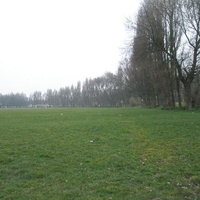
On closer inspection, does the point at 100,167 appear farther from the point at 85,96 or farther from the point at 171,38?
the point at 85,96

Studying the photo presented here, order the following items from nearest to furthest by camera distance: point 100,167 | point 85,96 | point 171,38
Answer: point 100,167, point 171,38, point 85,96

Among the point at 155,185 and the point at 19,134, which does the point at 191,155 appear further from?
the point at 19,134

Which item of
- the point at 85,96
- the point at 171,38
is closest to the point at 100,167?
the point at 171,38

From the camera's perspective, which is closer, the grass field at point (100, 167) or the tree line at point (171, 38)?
the grass field at point (100, 167)

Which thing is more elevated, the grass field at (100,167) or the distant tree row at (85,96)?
the distant tree row at (85,96)

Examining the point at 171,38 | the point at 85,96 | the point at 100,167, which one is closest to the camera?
the point at 100,167

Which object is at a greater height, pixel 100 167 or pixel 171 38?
pixel 171 38

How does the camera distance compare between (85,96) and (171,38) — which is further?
(85,96)

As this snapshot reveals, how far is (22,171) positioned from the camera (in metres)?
8.38

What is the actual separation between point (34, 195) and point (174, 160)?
5.40m

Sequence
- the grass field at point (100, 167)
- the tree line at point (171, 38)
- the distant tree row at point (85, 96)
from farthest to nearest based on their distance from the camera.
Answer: the distant tree row at point (85, 96) < the tree line at point (171, 38) < the grass field at point (100, 167)

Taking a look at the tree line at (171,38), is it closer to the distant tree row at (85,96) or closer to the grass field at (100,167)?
the grass field at (100,167)

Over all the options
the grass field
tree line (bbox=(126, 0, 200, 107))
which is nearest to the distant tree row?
tree line (bbox=(126, 0, 200, 107))

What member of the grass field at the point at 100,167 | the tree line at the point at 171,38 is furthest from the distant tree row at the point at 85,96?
the grass field at the point at 100,167
